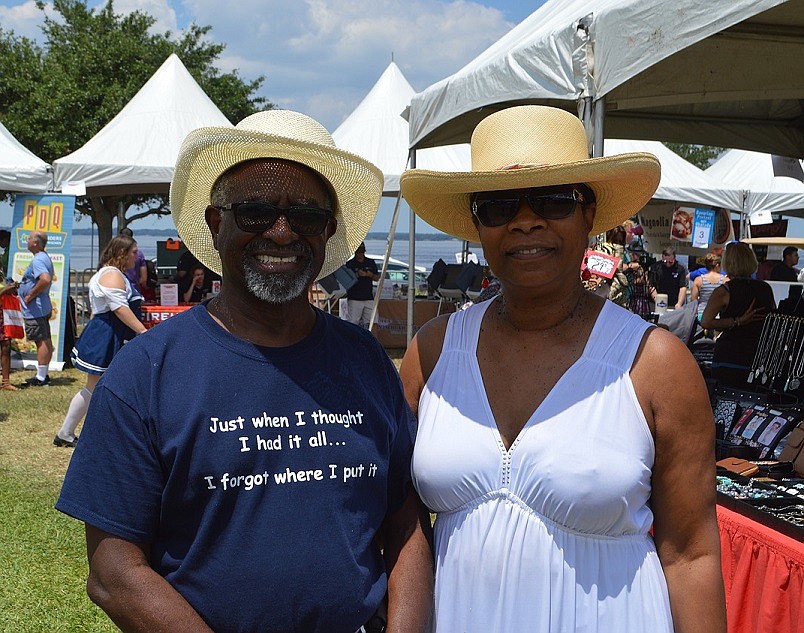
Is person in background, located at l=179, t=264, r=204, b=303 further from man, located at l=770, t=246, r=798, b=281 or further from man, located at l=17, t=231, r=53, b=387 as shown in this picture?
man, located at l=770, t=246, r=798, b=281

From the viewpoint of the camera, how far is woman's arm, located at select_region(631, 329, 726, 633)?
5.61 ft

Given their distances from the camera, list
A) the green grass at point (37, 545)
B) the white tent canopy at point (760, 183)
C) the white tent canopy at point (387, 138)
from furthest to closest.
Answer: the white tent canopy at point (760, 183)
the white tent canopy at point (387, 138)
the green grass at point (37, 545)

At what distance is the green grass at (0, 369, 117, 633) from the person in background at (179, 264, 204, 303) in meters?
3.65

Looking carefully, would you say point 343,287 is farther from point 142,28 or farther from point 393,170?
point 142,28

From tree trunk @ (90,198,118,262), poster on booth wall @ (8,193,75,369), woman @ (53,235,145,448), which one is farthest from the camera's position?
tree trunk @ (90,198,118,262)

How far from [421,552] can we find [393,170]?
11.6 m

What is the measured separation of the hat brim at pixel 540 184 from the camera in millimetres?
1820

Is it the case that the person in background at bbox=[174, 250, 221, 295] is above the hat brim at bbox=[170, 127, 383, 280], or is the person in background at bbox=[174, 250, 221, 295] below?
below

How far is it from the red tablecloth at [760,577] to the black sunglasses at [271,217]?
2.07 metres

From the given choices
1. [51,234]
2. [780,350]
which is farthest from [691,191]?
[51,234]

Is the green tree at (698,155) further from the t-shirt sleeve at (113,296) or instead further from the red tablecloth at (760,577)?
the red tablecloth at (760,577)

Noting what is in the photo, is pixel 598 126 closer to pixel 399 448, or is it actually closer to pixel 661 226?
pixel 399 448

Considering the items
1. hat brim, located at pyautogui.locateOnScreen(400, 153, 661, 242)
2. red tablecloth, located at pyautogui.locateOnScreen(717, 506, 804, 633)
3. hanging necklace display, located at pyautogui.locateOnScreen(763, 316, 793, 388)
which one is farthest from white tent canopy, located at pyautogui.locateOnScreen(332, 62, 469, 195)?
hat brim, located at pyautogui.locateOnScreen(400, 153, 661, 242)

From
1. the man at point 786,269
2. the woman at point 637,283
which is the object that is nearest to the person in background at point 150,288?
the woman at point 637,283
